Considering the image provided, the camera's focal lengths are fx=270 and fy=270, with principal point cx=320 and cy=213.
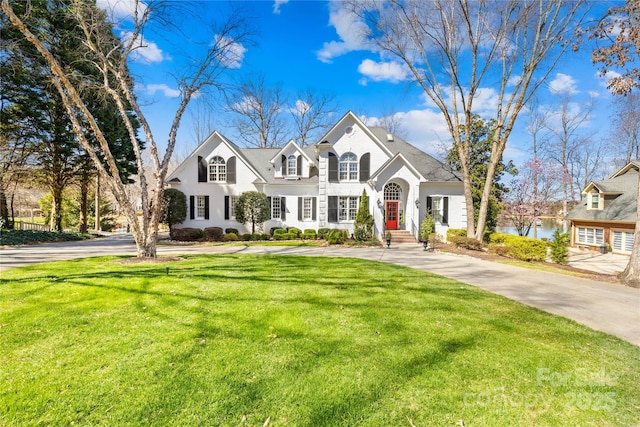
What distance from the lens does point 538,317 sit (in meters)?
5.36

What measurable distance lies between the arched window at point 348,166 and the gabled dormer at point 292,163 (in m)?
2.65

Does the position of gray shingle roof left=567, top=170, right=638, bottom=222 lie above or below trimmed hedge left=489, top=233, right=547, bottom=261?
above

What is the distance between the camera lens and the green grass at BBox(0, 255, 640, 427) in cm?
267

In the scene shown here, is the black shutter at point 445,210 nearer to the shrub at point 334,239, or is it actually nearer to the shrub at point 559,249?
the shrub at point 559,249

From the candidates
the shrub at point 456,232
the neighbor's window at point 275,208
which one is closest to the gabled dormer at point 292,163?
the neighbor's window at point 275,208

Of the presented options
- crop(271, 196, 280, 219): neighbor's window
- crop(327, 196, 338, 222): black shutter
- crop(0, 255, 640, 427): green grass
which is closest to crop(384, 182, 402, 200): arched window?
crop(327, 196, 338, 222): black shutter

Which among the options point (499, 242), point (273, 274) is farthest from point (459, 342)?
point (499, 242)

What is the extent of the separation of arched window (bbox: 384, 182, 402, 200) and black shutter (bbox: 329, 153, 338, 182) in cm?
372

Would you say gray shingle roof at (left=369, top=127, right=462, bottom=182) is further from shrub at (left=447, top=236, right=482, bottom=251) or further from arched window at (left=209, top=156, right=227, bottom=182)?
arched window at (left=209, top=156, right=227, bottom=182)

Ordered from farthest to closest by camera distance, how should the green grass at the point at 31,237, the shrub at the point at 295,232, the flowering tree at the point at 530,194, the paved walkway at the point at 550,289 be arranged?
1. the flowering tree at the point at 530,194
2. the shrub at the point at 295,232
3. the green grass at the point at 31,237
4. the paved walkway at the point at 550,289

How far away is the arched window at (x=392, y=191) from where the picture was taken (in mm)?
19328

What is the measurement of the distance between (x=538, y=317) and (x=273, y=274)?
244 inches

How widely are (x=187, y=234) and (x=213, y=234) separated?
5.49 feet

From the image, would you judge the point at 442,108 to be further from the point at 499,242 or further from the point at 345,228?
the point at 345,228
